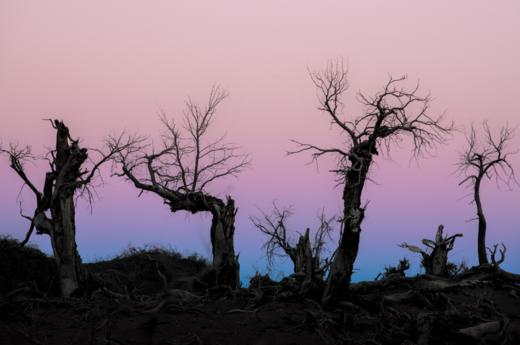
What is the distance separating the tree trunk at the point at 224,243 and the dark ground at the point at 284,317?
12.2ft

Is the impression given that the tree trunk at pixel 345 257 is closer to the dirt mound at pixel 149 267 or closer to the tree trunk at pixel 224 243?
the tree trunk at pixel 224 243

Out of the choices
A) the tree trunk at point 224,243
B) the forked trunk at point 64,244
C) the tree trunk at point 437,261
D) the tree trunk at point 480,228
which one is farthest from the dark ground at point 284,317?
the tree trunk at point 480,228

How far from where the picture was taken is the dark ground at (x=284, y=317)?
10992 mm

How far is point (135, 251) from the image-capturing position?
107 ft

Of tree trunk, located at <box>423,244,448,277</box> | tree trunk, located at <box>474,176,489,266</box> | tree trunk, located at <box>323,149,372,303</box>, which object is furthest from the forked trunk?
tree trunk, located at <box>474,176,489,266</box>

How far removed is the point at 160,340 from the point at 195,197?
407 inches

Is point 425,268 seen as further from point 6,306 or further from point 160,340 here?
point 6,306

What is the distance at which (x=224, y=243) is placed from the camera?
66.7ft

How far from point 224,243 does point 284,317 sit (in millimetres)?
8543

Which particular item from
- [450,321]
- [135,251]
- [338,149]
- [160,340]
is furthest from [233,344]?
[135,251]

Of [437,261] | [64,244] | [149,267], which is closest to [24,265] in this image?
[149,267]

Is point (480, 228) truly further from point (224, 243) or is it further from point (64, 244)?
point (64, 244)

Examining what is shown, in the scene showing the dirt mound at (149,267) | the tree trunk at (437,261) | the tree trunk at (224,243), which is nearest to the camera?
the tree trunk at (437,261)

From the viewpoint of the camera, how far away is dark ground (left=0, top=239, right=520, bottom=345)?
10992 mm
